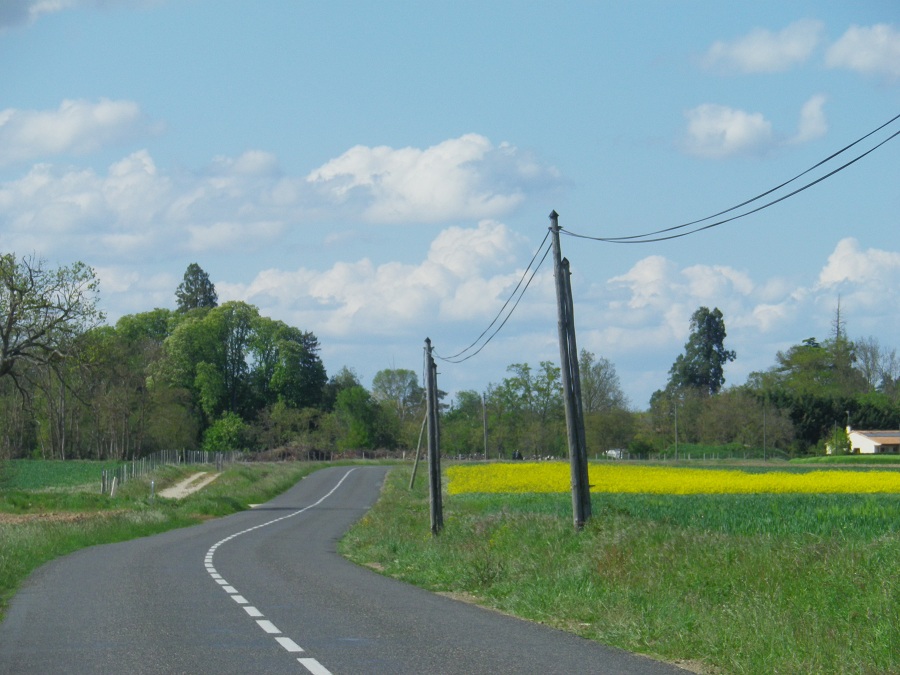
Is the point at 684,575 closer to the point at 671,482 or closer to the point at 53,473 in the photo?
the point at 671,482

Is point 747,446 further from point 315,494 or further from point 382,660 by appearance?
point 382,660

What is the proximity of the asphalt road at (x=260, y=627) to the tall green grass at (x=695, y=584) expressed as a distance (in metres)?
0.70

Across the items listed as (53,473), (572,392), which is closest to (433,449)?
(572,392)

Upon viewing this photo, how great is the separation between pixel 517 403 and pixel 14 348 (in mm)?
89325

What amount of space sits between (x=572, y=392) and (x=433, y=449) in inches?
454

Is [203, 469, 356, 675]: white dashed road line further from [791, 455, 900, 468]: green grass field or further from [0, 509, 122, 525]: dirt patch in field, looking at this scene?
[791, 455, 900, 468]: green grass field

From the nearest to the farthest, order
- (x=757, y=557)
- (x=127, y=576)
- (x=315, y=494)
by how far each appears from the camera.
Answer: (x=757, y=557), (x=127, y=576), (x=315, y=494)

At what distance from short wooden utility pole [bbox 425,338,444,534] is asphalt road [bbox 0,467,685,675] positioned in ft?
19.4

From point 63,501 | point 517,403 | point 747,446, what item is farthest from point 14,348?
point 517,403

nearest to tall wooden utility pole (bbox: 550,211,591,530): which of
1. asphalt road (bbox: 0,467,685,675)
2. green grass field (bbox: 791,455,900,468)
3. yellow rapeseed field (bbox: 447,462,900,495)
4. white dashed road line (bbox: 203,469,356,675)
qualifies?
asphalt road (bbox: 0,467,685,675)

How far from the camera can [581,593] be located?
14500 millimetres

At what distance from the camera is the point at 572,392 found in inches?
829

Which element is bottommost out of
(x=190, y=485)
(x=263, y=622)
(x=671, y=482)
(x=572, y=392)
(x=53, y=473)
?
(x=263, y=622)

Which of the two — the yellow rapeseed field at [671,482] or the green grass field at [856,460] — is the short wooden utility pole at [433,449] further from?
the green grass field at [856,460]
